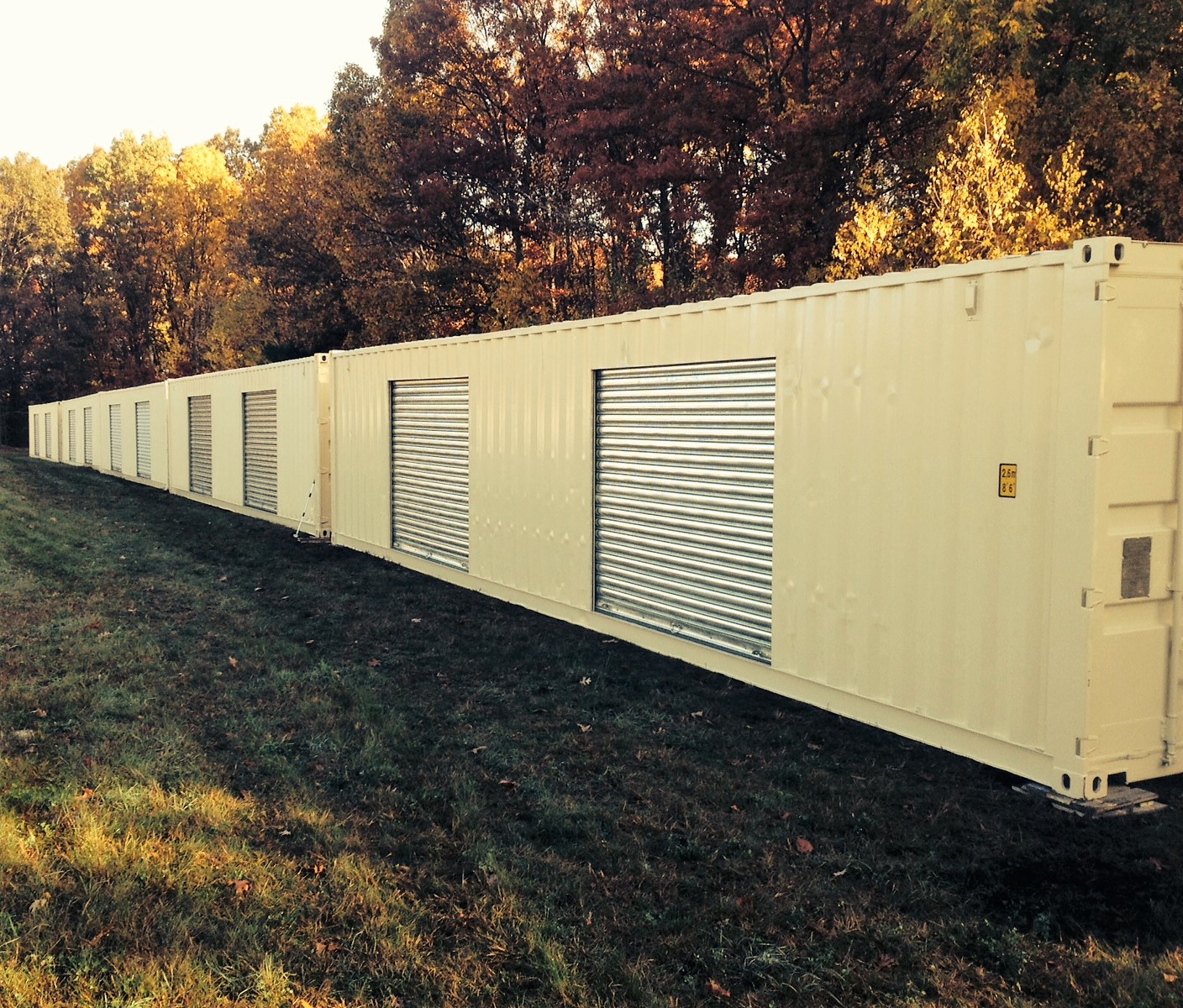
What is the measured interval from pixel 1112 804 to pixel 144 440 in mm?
27786

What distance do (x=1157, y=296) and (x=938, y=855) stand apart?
2988 millimetres

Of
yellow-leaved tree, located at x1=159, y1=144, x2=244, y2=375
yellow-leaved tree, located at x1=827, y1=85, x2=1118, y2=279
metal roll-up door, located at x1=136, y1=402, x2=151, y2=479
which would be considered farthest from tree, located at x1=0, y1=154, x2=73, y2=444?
yellow-leaved tree, located at x1=827, y1=85, x2=1118, y2=279

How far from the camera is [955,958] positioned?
3.89 meters

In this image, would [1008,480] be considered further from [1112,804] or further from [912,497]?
[1112,804]

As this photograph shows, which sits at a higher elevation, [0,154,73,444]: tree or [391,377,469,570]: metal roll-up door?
[0,154,73,444]: tree

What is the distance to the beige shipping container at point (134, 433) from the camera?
1026 inches

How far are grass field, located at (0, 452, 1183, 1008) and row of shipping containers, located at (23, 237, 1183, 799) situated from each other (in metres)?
0.52

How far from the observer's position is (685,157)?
81.1 feet

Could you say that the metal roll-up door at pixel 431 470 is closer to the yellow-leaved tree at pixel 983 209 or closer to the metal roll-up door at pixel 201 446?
the metal roll-up door at pixel 201 446

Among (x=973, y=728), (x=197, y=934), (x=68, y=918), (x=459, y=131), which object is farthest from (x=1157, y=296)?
(x=459, y=131)

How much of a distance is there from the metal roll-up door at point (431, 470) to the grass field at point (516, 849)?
3.63 metres

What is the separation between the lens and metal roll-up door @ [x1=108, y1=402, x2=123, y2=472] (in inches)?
1241

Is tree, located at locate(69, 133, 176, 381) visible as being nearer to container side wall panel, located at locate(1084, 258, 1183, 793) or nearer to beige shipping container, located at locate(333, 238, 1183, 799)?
beige shipping container, located at locate(333, 238, 1183, 799)

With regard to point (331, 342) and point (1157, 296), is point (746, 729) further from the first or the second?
point (331, 342)
